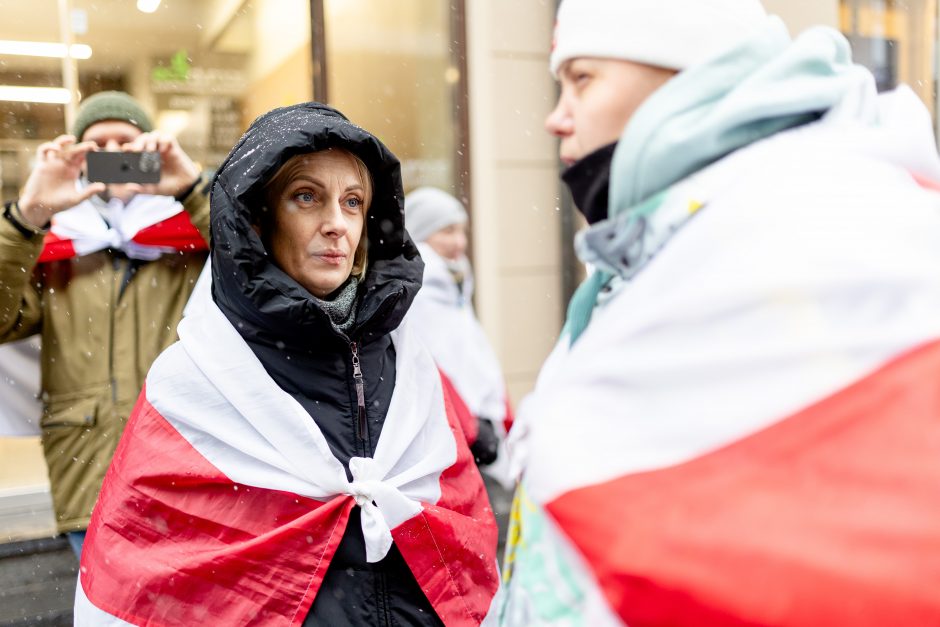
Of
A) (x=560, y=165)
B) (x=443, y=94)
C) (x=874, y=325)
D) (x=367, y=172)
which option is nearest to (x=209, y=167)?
(x=443, y=94)

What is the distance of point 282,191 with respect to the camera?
7.93ft

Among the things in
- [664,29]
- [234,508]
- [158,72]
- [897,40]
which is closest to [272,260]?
[234,508]

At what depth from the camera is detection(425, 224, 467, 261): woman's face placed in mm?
5473

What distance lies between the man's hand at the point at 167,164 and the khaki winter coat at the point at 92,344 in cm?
7

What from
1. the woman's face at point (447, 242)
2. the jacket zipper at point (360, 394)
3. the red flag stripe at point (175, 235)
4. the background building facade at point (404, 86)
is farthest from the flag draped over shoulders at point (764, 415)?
the background building facade at point (404, 86)

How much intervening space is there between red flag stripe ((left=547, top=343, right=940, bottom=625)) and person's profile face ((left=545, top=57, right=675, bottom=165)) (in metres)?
0.59

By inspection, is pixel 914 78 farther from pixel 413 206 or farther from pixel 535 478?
pixel 535 478

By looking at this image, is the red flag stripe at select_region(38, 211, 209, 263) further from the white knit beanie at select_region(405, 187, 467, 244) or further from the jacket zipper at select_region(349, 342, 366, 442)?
the white knit beanie at select_region(405, 187, 467, 244)

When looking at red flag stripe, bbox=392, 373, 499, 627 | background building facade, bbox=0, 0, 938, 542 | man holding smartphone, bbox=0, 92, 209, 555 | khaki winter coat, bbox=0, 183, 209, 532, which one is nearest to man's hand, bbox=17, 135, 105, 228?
man holding smartphone, bbox=0, 92, 209, 555

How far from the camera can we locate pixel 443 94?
6.88 meters

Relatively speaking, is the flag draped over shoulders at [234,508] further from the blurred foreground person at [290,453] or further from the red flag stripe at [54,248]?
the red flag stripe at [54,248]

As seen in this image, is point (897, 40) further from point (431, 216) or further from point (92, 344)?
point (92, 344)

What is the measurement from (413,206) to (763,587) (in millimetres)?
4705

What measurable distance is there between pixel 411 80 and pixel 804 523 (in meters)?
6.26
